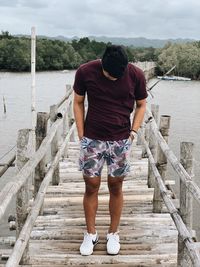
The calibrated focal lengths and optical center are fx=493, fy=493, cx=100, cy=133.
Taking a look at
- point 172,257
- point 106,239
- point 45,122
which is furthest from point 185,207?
point 45,122

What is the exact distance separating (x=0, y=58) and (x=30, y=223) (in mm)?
82941

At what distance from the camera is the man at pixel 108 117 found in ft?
12.8

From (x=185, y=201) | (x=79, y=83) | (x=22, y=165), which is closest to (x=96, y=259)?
(x=185, y=201)

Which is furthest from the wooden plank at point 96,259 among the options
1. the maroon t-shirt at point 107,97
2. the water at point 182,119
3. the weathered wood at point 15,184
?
the water at point 182,119

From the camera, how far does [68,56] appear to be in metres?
92.8

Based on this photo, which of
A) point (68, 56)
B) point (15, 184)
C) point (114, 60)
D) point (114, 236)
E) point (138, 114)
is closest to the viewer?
point (15, 184)

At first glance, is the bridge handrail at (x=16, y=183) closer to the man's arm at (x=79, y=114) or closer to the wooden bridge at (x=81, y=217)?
the wooden bridge at (x=81, y=217)

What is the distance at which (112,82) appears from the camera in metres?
3.90

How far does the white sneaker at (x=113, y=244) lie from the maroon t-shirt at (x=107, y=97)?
0.94 metres

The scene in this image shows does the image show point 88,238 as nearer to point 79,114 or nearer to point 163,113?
point 79,114

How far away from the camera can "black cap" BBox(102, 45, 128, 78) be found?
3718 millimetres

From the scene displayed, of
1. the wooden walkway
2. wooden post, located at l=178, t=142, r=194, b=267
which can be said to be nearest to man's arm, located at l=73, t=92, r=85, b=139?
wooden post, located at l=178, t=142, r=194, b=267

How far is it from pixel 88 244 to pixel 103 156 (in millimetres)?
806

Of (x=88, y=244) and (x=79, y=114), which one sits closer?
(x=79, y=114)
